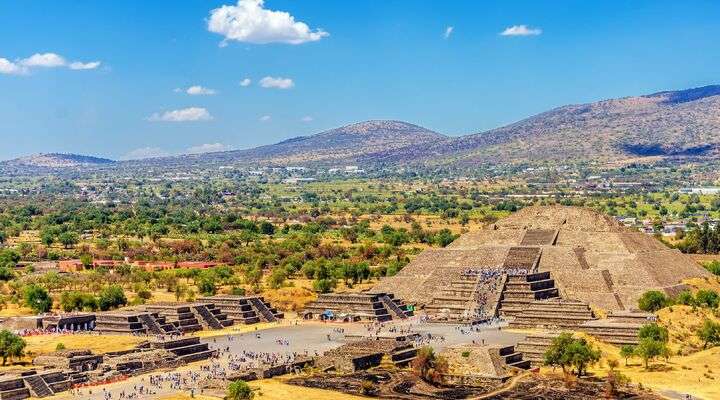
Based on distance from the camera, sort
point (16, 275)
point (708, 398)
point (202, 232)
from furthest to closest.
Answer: point (202, 232), point (16, 275), point (708, 398)

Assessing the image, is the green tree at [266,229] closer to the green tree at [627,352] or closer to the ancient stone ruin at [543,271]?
the ancient stone ruin at [543,271]

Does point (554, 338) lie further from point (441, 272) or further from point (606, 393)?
point (441, 272)

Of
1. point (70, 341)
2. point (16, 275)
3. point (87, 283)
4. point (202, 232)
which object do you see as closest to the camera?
point (70, 341)

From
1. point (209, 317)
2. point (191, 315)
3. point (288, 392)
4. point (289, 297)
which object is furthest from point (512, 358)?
point (289, 297)

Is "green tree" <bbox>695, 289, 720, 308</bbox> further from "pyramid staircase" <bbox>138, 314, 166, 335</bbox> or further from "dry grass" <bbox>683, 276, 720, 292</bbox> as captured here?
"pyramid staircase" <bbox>138, 314, 166, 335</bbox>

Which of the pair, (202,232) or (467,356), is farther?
(202,232)

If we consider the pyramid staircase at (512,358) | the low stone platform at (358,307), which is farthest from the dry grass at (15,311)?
the pyramid staircase at (512,358)

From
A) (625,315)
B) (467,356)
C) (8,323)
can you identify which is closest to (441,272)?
(625,315)
